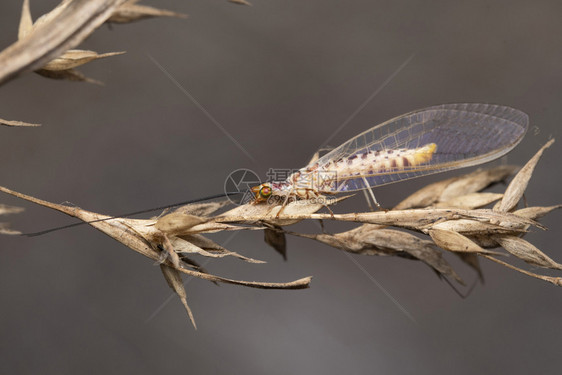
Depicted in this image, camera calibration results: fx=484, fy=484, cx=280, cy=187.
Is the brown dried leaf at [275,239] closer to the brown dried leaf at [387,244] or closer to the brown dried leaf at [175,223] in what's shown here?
the brown dried leaf at [387,244]

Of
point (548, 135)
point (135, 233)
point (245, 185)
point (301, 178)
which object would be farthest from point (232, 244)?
point (548, 135)

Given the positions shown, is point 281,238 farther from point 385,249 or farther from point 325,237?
point 385,249

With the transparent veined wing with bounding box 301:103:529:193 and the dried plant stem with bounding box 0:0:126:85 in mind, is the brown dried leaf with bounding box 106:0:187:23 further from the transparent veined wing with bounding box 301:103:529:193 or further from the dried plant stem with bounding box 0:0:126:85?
the transparent veined wing with bounding box 301:103:529:193

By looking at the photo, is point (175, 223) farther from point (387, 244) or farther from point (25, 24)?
point (387, 244)

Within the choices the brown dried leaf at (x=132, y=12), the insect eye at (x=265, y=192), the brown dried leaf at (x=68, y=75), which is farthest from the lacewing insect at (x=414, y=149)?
the brown dried leaf at (x=132, y=12)

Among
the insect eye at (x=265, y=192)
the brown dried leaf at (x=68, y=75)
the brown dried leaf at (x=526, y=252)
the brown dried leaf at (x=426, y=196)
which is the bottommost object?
the brown dried leaf at (x=526, y=252)

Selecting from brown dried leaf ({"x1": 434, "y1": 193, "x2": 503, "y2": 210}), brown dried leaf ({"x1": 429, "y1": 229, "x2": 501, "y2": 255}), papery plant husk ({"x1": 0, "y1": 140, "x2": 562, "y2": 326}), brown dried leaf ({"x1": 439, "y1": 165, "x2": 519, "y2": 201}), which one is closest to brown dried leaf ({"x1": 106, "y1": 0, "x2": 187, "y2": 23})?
papery plant husk ({"x1": 0, "y1": 140, "x2": 562, "y2": 326})

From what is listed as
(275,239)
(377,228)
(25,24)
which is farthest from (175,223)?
(377,228)
